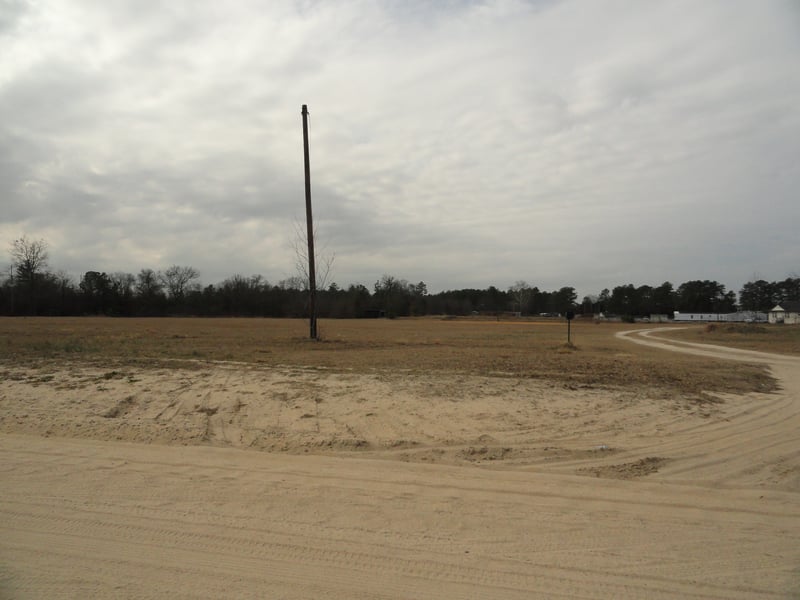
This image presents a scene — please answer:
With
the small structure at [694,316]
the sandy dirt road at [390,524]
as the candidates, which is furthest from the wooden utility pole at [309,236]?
the small structure at [694,316]

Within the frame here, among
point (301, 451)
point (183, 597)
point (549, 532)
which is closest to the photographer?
point (183, 597)

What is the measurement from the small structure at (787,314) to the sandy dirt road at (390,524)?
349ft

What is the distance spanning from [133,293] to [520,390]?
126m

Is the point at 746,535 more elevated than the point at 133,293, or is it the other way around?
the point at 133,293

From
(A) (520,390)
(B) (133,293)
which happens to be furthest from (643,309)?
(A) (520,390)

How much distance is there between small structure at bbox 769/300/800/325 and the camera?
92625mm

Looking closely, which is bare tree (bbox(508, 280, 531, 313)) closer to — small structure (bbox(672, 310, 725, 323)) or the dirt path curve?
small structure (bbox(672, 310, 725, 323))

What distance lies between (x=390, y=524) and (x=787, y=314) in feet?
397

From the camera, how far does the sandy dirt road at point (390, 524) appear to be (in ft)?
11.3

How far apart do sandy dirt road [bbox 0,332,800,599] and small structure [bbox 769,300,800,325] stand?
106 metres

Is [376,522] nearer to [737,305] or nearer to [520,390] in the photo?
[520,390]

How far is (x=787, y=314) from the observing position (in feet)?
321

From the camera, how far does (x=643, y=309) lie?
154 meters

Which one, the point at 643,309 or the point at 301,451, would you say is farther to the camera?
the point at 643,309
